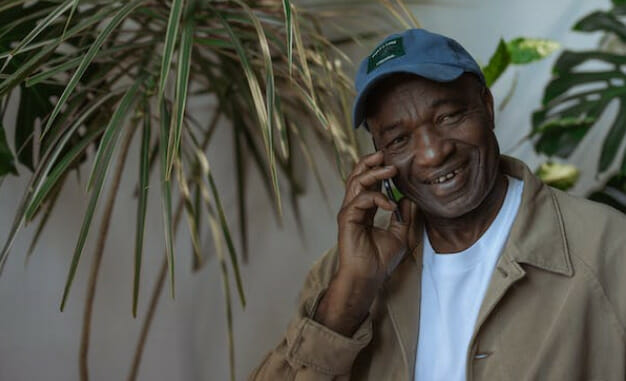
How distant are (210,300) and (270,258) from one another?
0.70 feet

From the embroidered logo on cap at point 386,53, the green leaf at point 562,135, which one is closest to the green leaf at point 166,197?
the embroidered logo on cap at point 386,53

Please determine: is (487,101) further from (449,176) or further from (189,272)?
(189,272)

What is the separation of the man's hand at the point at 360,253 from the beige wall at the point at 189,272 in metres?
0.87

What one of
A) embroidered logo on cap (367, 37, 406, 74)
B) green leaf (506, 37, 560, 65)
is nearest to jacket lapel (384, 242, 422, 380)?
Answer: embroidered logo on cap (367, 37, 406, 74)

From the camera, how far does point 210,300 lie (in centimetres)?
204

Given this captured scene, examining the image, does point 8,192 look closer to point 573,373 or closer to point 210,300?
point 210,300

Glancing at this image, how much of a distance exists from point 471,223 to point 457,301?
0.12 metres

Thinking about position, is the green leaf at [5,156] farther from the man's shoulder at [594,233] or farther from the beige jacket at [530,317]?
the man's shoulder at [594,233]

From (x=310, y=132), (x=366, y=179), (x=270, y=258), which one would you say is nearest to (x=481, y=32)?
(x=310, y=132)

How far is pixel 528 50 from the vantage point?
1.66 metres

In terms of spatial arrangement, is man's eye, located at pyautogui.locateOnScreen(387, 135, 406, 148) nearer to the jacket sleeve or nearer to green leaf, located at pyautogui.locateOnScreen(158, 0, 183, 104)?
the jacket sleeve

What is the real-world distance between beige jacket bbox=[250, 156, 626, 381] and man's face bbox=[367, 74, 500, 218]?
10 centimetres

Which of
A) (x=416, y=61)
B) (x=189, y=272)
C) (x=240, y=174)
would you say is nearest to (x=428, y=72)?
(x=416, y=61)

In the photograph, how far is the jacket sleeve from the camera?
1.09 metres
